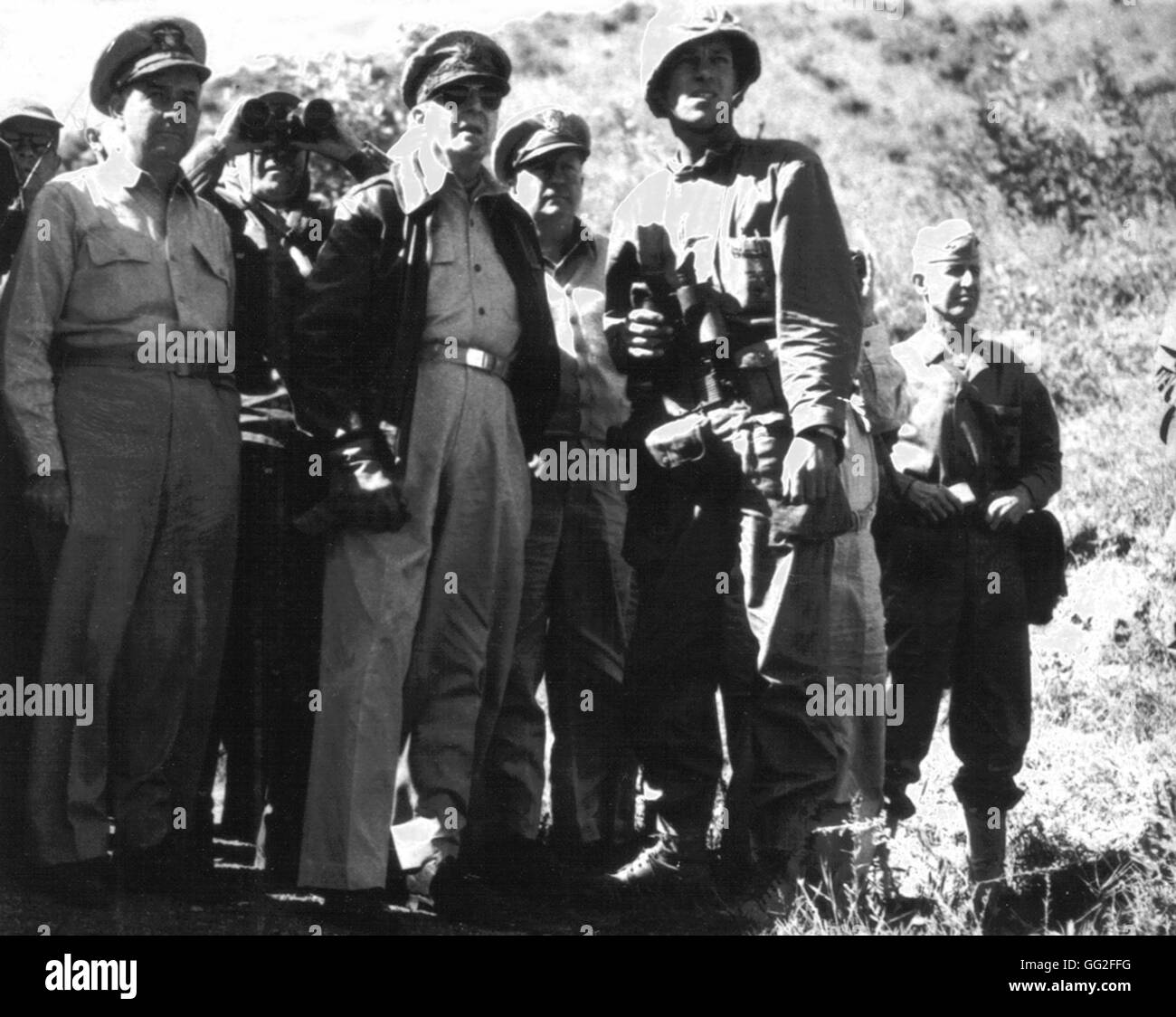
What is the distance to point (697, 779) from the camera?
4.53 m

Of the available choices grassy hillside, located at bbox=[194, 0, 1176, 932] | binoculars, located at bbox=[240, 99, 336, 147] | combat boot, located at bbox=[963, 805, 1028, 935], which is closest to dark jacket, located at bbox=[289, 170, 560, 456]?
binoculars, located at bbox=[240, 99, 336, 147]

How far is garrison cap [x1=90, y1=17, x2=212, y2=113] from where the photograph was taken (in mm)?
4664

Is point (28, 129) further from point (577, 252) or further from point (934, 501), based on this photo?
point (934, 501)

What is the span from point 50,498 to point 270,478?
841 millimetres

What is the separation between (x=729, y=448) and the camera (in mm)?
4492

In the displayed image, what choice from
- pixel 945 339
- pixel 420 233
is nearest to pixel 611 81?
pixel 945 339

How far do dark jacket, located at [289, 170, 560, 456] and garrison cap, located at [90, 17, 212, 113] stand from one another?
68 cm

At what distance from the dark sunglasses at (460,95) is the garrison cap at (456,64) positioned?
16 mm

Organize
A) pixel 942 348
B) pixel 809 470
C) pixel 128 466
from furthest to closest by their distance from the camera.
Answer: pixel 942 348
pixel 128 466
pixel 809 470

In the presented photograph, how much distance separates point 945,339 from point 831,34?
357 inches

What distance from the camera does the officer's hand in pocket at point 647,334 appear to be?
15.0 feet
